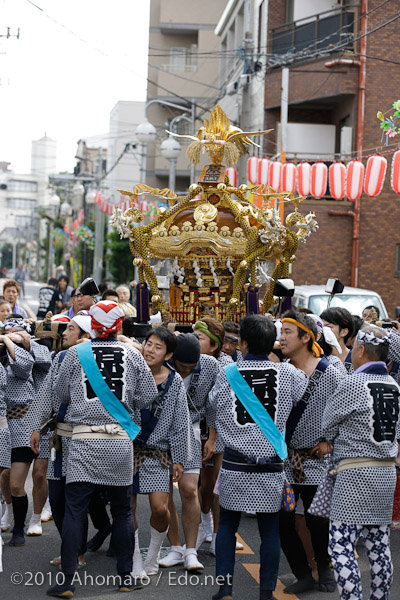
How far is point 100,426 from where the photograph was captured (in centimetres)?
568

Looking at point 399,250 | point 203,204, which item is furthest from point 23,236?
point 203,204

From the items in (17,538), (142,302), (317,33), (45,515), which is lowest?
(45,515)

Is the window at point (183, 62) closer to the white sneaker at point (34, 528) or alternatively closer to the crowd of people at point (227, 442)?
the white sneaker at point (34, 528)

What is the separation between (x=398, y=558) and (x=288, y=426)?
181cm

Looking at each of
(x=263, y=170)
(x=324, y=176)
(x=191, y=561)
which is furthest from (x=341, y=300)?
(x=191, y=561)

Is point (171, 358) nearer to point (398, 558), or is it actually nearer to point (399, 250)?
point (398, 558)

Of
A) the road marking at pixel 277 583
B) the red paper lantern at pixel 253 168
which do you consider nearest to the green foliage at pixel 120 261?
the red paper lantern at pixel 253 168

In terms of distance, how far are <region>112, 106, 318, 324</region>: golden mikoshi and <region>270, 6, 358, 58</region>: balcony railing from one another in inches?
525

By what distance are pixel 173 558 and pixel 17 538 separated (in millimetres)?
1326

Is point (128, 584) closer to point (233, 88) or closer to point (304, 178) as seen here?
point (304, 178)

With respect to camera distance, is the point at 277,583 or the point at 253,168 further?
the point at 253,168

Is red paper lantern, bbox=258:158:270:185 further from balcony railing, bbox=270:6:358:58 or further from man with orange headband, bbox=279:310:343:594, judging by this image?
man with orange headband, bbox=279:310:343:594

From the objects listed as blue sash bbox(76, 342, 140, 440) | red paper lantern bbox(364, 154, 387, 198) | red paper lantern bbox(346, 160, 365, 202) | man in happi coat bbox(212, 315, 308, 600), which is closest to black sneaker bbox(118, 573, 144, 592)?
man in happi coat bbox(212, 315, 308, 600)

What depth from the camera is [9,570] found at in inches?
251
